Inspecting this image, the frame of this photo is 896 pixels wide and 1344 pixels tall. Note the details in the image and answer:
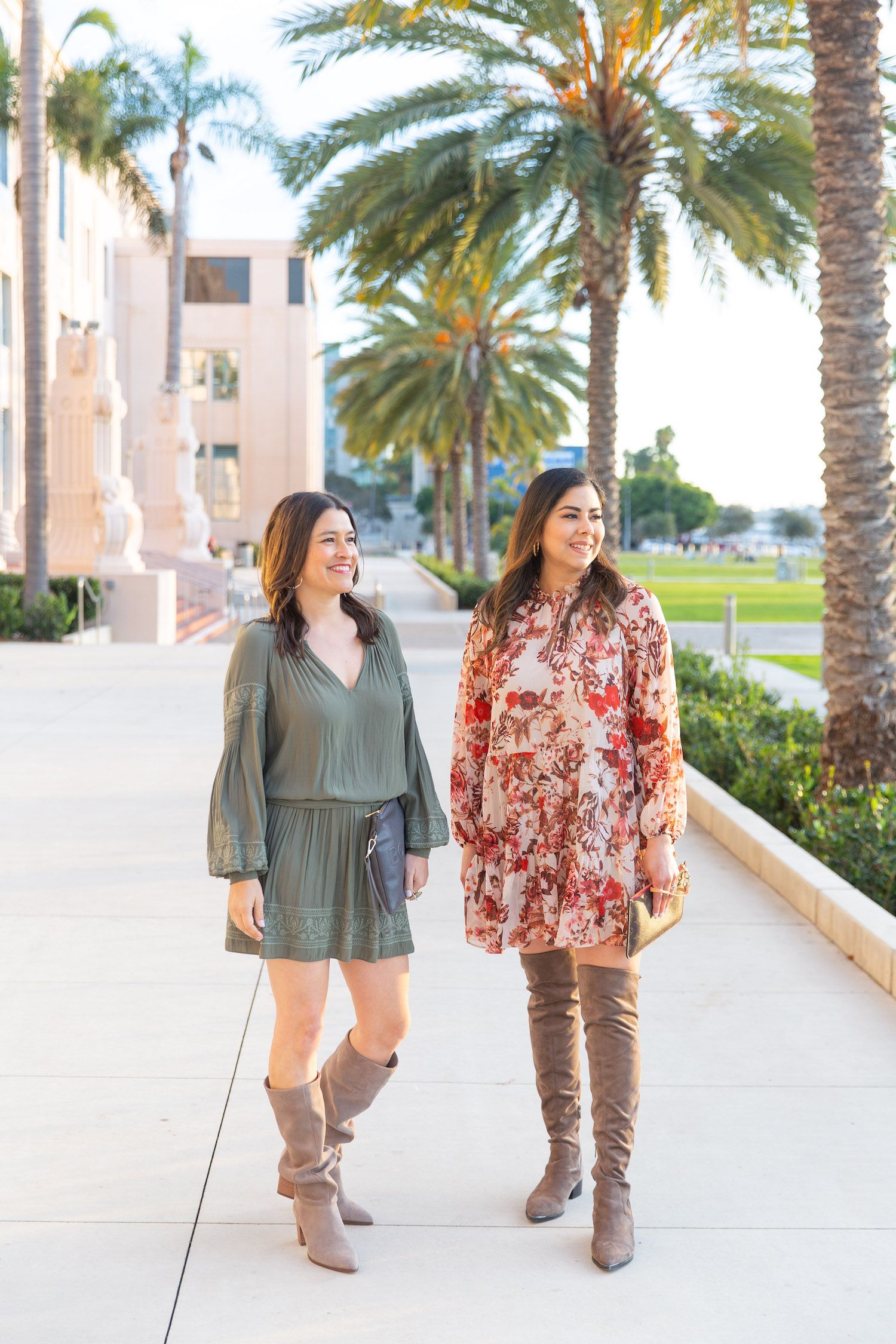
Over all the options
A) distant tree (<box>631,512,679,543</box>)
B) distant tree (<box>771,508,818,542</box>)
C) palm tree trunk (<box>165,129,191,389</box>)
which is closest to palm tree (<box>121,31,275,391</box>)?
palm tree trunk (<box>165,129,191,389</box>)

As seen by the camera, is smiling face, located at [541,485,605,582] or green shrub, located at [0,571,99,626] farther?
green shrub, located at [0,571,99,626]

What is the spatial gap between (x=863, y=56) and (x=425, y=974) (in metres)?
5.46

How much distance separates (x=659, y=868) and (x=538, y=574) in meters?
0.78

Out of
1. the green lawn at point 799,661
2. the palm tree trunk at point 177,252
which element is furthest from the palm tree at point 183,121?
the green lawn at point 799,661

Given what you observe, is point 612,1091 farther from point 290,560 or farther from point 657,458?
point 657,458

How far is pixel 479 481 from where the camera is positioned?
30406 millimetres

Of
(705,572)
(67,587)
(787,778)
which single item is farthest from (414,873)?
(705,572)

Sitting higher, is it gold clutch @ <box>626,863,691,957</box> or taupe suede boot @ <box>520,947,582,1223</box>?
gold clutch @ <box>626,863,691,957</box>

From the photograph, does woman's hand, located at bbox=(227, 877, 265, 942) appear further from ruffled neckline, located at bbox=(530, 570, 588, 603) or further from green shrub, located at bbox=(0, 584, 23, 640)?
green shrub, located at bbox=(0, 584, 23, 640)

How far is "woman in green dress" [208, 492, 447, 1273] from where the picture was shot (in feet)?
9.36

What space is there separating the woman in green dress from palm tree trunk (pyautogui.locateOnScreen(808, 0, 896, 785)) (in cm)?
459

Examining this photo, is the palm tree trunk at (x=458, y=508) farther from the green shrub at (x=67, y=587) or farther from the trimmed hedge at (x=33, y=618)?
the trimmed hedge at (x=33, y=618)

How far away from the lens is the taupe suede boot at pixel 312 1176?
2914 mm

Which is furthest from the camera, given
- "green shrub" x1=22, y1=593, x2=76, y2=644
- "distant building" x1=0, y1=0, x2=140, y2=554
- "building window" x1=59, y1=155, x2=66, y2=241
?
"building window" x1=59, y1=155, x2=66, y2=241
